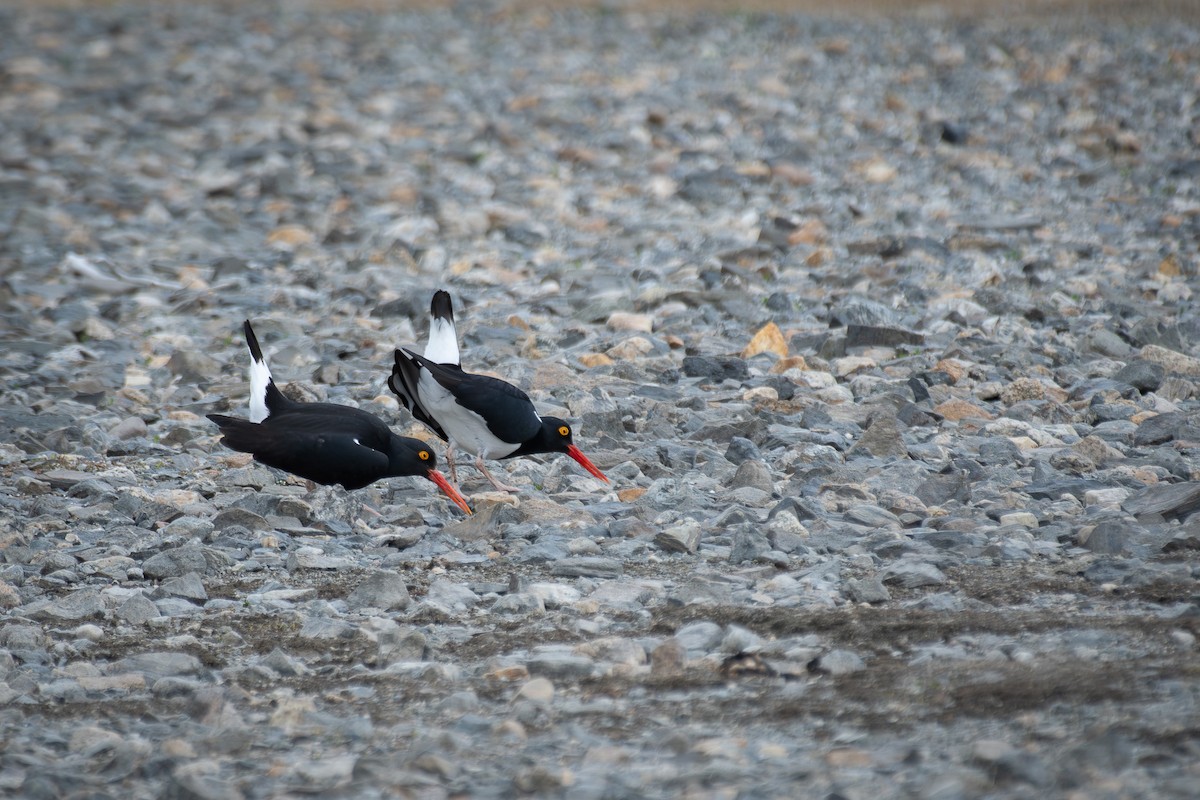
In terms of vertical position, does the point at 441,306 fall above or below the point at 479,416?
above

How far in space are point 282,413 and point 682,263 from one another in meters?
4.72

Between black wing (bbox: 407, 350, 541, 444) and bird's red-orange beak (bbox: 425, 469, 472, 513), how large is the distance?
43 centimetres

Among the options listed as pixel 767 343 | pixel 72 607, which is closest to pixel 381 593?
pixel 72 607

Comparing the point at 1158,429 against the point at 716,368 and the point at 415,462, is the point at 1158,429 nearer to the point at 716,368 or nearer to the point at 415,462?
the point at 716,368

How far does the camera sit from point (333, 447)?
22.9 ft

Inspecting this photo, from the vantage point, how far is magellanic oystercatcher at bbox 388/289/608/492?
738cm

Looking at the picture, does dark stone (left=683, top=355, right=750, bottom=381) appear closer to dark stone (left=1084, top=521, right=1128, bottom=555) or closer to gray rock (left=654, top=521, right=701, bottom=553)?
gray rock (left=654, top=521, right=701, bottom=553)

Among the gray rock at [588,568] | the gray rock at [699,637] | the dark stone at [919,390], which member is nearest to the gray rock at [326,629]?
the gray rock at [588,568]

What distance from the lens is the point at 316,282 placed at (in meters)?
11.4

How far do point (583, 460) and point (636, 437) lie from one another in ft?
1.98

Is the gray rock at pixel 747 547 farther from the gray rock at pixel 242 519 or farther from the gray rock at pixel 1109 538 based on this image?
the gray rock at pixel 242 519

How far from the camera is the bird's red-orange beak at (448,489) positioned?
706 centimetres

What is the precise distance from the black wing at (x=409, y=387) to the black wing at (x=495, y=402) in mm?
57

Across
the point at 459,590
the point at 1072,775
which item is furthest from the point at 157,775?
the point at 1072,775
